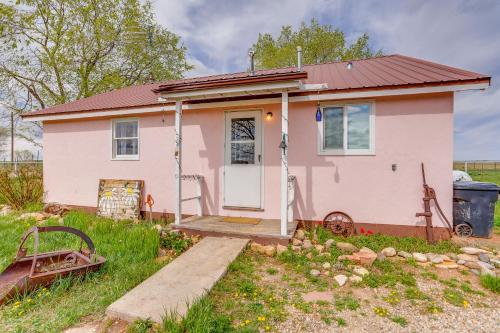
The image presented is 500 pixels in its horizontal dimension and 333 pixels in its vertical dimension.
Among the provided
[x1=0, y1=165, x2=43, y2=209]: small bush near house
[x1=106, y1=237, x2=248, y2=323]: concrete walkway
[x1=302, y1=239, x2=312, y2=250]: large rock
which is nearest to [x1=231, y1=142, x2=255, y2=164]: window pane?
[x1=106, y1=237, x2=248, y2=323]: concrete walkway

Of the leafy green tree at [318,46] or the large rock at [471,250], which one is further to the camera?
the leafy green tree at [318,46]

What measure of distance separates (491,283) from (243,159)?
4.63 meters

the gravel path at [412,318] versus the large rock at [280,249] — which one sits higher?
the large rock at [280,249]

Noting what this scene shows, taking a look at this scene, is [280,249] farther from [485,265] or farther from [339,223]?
[485,265]

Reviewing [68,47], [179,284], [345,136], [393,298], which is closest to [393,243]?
[393,298]

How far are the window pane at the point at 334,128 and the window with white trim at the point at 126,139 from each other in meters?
5.07

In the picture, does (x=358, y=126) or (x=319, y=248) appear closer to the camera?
(x=319, y=248)

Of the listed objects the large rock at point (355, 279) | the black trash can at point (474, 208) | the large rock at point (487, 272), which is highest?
the black trash can at point (474, 208)

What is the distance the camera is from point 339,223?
5.03m

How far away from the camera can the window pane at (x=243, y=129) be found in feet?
19.0

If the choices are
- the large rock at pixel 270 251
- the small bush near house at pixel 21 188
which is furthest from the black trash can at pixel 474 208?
the small bush near house at pixel 21 188

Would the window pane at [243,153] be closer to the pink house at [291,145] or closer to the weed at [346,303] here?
the pink house at [291,145]

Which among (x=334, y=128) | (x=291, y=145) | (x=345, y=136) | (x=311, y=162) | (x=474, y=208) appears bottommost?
(x=474, y=208)

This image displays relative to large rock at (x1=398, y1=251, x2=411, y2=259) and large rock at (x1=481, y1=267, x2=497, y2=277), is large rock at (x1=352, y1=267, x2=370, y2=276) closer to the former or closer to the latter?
large rock at (x1=398, y1=251, x2=411, y2=259)
